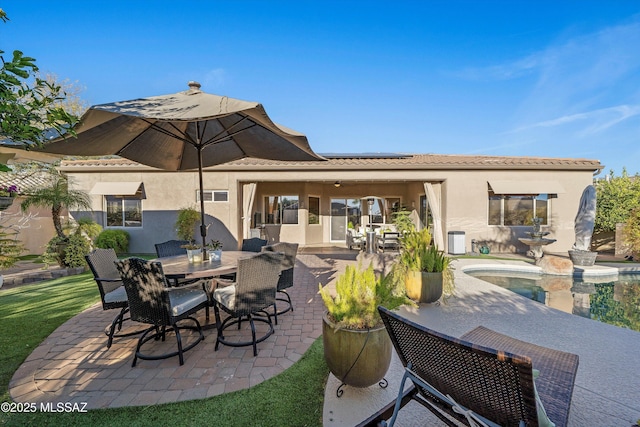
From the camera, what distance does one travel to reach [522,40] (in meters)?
11.1

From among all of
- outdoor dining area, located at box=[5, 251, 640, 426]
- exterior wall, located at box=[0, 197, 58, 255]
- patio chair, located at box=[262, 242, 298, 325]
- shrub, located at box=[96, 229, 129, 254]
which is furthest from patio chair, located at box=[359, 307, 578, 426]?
exterior wall, located at box=[0, 197, 58, 255]

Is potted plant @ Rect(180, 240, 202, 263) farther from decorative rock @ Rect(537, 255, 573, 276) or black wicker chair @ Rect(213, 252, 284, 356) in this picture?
decorative rock @ Rect(537, 255, 573, 276)

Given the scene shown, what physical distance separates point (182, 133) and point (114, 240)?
9095mm

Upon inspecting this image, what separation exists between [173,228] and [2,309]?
21.6 ft

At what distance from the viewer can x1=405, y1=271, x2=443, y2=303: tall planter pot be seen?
4.60 metres

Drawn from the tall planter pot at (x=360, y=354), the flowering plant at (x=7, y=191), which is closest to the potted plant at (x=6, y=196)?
the flowering plant at (x=7, y=191)

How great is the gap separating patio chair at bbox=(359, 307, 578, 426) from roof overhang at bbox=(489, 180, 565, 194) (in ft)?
34.2

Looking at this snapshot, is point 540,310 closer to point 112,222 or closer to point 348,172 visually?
point 348,172

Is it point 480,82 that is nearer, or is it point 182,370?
point 182,370

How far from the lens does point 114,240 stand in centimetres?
1050

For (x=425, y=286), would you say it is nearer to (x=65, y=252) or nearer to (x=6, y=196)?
(x=6, y=196)

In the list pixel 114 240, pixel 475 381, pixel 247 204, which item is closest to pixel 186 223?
pixel 247 204

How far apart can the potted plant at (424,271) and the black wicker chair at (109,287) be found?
4169 mm

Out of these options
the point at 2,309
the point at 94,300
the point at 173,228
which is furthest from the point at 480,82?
the point at 2,309
